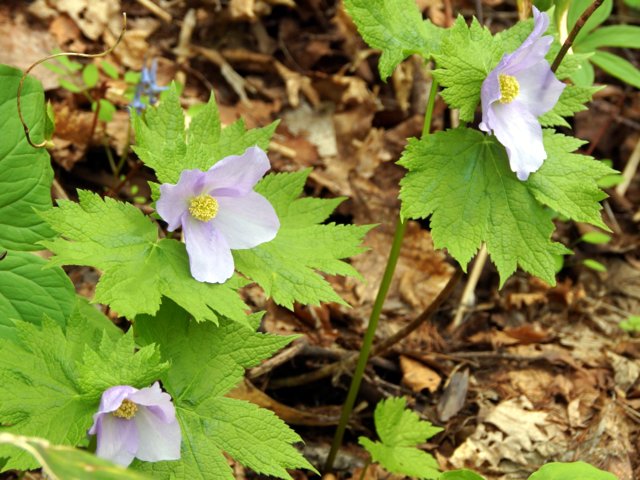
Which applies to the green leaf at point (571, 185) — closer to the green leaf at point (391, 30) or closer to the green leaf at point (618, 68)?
the green leaf at point (391, 30)

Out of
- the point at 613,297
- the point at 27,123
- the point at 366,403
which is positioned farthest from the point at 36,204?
the point at 613,297

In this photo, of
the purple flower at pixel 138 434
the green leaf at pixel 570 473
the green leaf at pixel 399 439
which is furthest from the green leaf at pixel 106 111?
the green leaf at pixel 570 473

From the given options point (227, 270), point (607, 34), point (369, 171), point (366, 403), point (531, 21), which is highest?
point (531, 21)

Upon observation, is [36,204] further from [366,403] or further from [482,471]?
[482,471]

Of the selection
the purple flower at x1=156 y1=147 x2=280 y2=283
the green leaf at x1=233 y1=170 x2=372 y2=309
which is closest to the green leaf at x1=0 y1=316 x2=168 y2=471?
the purple flower at x1=156 y1=147 x2=280 y2=283

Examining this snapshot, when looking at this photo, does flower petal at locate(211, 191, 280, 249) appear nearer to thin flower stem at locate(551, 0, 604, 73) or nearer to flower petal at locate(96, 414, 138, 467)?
flower petal at locate(96, 414, 138, 467)

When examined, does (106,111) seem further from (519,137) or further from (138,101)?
(519,137)

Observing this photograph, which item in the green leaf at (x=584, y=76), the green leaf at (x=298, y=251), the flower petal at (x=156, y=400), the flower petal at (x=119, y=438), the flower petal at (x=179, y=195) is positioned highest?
the green leaf at (x=584, y=76)

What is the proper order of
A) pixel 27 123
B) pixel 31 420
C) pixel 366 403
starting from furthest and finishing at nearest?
pixel 366 403 < pixel 27 123 < pixel 31 420
